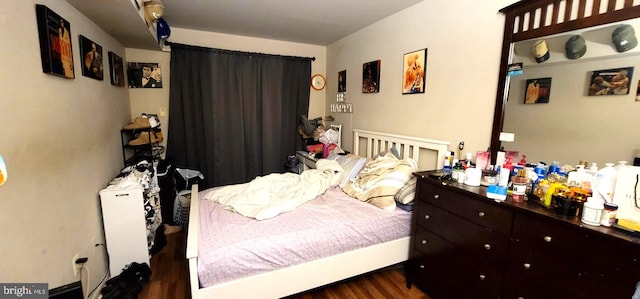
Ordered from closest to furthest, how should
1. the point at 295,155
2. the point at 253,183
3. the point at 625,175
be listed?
the point at 625,175, the point at 253,183, the point at 295,155

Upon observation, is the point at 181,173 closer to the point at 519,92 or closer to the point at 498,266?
the point at 498,266

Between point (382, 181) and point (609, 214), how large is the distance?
1.27 m

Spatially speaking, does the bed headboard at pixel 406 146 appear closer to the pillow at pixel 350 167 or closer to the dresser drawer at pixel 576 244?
the pillow at pixel 350 167

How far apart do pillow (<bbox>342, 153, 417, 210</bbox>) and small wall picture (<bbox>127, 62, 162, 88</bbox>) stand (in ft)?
8.60

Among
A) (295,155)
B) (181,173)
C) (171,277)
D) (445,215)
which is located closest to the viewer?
(445,215)

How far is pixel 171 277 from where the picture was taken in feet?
6.85

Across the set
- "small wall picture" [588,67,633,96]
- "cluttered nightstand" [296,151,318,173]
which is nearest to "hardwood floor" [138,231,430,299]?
"cluttered nightstand" [296,151,318,173]

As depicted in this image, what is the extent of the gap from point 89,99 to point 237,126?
1.68 m

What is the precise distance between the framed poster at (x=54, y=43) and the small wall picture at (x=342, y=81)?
8.72ft

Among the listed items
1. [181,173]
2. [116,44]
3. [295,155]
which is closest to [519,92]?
[295,155]

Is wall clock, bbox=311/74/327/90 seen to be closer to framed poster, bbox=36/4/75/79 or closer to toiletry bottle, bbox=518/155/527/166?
framed poster, bbox=36/4/75/79

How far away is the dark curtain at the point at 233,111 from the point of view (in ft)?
10.6

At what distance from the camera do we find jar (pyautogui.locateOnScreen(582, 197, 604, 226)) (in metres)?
1.06

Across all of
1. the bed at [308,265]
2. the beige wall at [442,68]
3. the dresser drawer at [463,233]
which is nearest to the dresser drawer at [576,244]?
the dresser drawer at [463,233]
